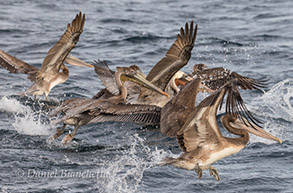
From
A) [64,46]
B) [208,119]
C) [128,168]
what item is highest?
[64,46]

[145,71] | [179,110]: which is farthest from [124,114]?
[145,71]

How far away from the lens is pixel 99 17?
19.6m

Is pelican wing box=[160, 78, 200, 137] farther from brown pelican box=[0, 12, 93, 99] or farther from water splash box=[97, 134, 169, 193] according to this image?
brown pelican box=[0, 12, 93, 99]

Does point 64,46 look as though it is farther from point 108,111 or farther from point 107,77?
point 108,111

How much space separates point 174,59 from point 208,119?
3.36 m

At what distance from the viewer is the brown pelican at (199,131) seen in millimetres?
6043

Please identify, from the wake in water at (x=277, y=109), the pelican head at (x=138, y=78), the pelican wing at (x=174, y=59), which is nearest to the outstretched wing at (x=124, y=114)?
the pelican head at (x=138, y=78)

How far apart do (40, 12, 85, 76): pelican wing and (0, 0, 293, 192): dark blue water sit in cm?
80

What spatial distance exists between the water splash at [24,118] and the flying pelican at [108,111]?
1.83ft

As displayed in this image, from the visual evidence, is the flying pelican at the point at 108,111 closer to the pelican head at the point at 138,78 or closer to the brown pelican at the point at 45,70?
the pelican head at the point at 138,78

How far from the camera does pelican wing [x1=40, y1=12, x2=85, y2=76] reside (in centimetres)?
975

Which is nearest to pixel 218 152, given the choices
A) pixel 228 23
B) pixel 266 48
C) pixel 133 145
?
pixel 133 145

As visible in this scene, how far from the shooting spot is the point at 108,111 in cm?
834

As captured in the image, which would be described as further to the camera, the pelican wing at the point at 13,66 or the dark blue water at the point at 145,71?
the pelican wing at the point at 13,66
